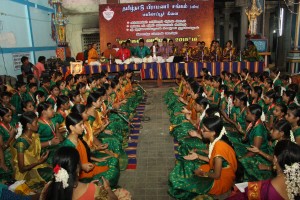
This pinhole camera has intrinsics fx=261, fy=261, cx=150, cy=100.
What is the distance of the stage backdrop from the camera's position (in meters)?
13.8

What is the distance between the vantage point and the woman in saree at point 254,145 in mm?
3361

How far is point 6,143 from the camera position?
13.6 ft

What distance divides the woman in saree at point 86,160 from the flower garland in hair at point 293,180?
1.96 meters

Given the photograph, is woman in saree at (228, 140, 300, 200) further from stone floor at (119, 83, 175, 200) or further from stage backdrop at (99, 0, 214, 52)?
stage backdrop at (99, 0, 214, 52)

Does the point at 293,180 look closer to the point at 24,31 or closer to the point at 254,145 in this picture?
the point at 254,145

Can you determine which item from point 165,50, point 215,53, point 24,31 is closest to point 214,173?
point 215,53

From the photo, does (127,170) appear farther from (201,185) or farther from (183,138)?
(201,185)

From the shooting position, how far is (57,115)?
4637 mm

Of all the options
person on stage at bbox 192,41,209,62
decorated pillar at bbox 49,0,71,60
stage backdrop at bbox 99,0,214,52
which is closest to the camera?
person on stage at bbox 192,41,209,62

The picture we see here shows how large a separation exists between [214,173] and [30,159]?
92.0 inches

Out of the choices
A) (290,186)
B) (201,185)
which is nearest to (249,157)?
(201,185)

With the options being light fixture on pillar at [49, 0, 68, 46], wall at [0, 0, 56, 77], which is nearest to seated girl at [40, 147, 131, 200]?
wall at [0, 0, 56, 77]

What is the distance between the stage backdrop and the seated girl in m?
12.6

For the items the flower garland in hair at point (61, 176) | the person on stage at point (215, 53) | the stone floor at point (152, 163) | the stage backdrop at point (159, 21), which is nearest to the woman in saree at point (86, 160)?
the stone floor at point (152, 163)
